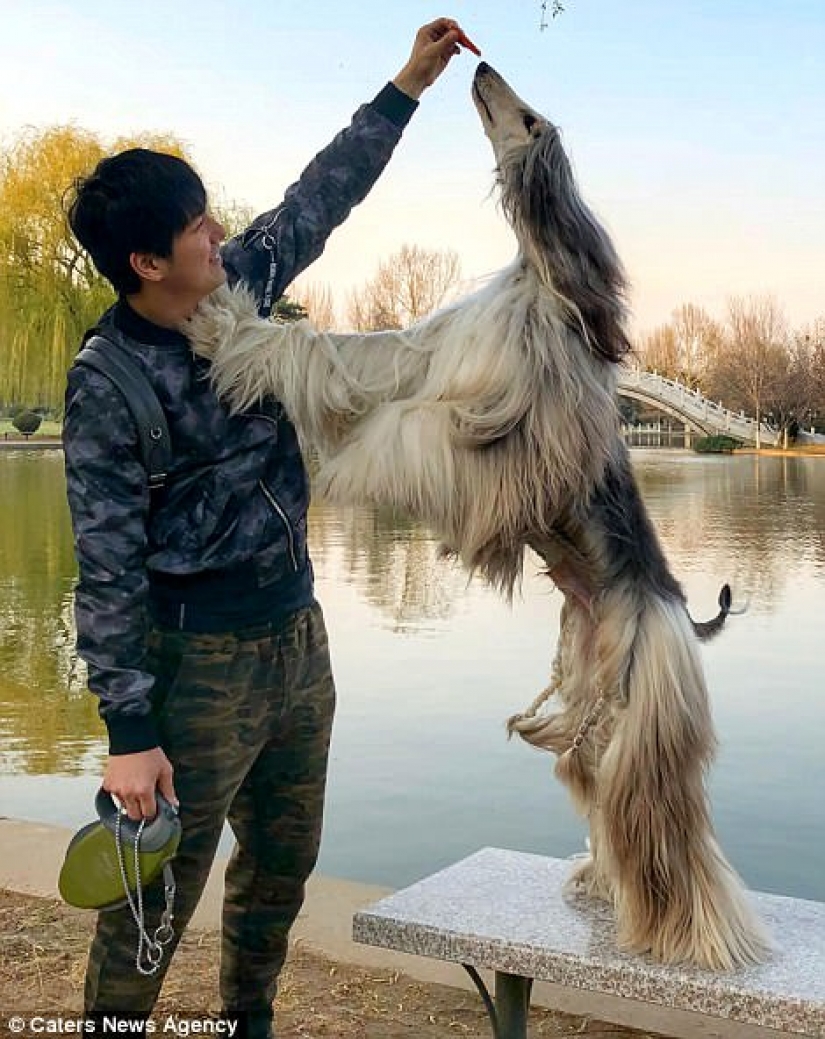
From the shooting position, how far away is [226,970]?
2838mm

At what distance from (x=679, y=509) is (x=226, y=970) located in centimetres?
1390

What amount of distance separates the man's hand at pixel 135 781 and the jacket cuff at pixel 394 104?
1.36 metres

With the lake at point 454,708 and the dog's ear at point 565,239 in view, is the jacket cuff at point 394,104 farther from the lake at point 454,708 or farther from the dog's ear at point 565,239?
the lake at point 454,708

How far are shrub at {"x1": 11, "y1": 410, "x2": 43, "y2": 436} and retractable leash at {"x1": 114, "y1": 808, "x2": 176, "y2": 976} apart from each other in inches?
1000

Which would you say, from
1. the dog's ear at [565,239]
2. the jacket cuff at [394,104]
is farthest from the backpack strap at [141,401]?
the jacket cuff at [394,104]

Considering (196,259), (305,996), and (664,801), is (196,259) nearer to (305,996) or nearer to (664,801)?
(664,801)

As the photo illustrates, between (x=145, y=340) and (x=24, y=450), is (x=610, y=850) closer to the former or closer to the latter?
(x=145, y=340)

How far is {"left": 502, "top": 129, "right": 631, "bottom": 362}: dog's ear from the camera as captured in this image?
2355 millimetres

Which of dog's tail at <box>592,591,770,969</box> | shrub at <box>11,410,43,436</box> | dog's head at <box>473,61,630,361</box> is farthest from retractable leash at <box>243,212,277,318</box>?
shrub at <box>11,410,43,436</box>

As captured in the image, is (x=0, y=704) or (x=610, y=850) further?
(x=0, y=704)

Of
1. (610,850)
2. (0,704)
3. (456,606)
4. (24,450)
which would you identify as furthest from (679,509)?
(24,450)

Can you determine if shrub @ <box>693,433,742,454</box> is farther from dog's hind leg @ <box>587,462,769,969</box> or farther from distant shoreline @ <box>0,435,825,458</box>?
dog's hind leg @ <box>587,462,769,969</box>

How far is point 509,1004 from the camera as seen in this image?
2.83m

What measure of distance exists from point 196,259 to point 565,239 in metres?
0.63
